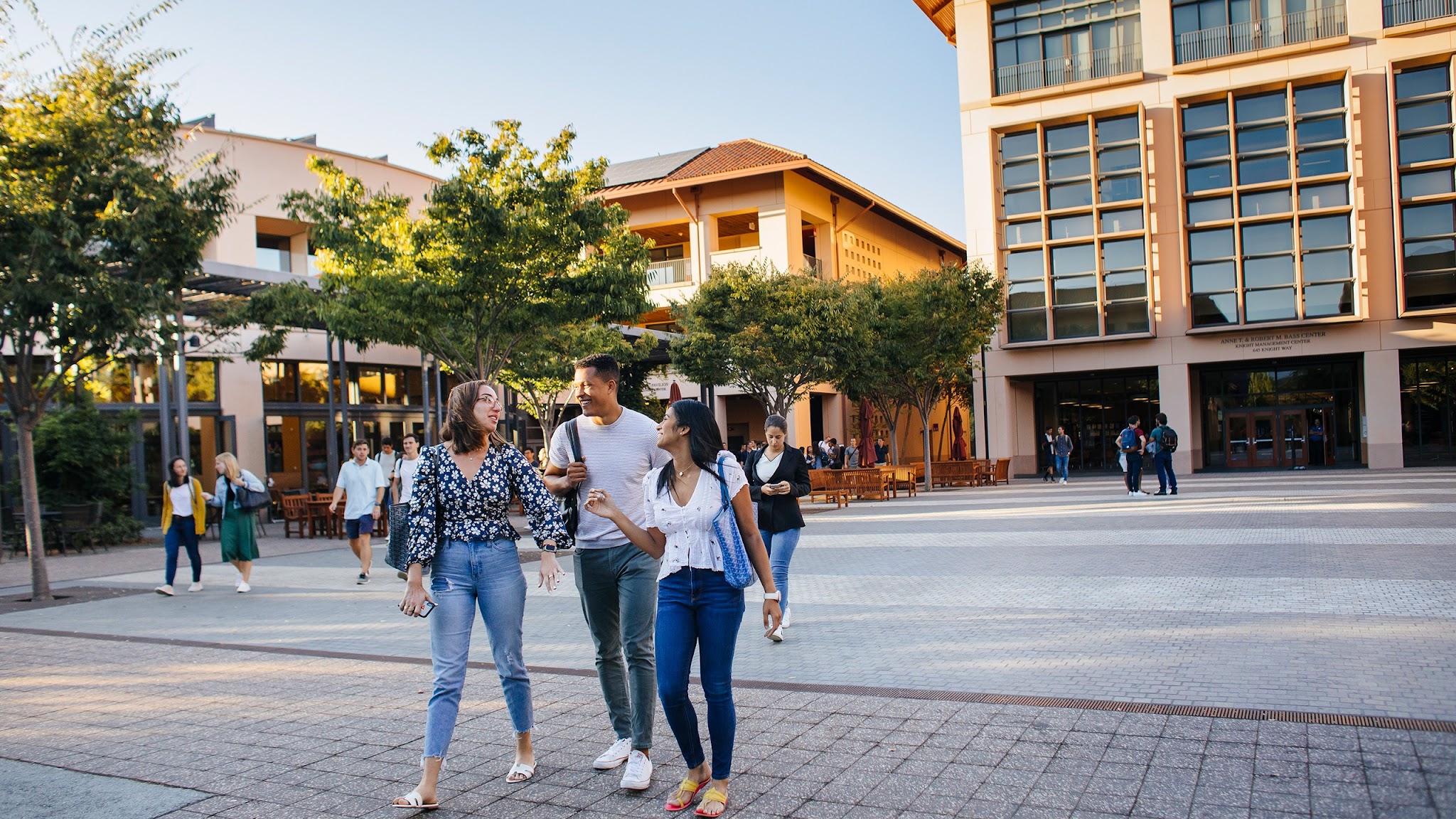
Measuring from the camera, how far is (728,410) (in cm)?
4034

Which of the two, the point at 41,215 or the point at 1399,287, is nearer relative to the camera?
the point at 41,215

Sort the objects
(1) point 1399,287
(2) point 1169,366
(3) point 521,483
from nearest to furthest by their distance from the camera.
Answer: (3) point 521,483
(1) point 1399,287
(2) point 1169,366

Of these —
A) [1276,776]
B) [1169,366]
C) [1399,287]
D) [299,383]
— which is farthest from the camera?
[1169,366]

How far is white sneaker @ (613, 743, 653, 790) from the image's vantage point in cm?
423

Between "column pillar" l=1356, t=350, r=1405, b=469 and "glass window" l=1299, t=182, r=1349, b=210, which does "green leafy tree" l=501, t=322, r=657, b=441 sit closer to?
"glass window" l=1299, t=182, r=1349, b=210

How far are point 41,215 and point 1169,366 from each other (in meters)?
29.9

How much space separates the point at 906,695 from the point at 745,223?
35924mm

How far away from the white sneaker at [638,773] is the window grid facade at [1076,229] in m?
30.8

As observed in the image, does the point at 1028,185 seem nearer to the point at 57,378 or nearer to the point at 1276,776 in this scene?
the point at 57,378

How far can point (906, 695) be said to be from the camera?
226 inches

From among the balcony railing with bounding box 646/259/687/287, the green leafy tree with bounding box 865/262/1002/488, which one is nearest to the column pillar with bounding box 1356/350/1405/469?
the green leafy tree with bounding box 865/262/1002/488

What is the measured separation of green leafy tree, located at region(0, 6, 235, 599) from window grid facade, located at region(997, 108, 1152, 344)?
2671 centimetres

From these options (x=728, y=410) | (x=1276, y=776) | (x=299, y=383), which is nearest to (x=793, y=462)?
(x=1276, y=776)

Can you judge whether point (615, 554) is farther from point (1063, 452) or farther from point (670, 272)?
point (670, 272)
